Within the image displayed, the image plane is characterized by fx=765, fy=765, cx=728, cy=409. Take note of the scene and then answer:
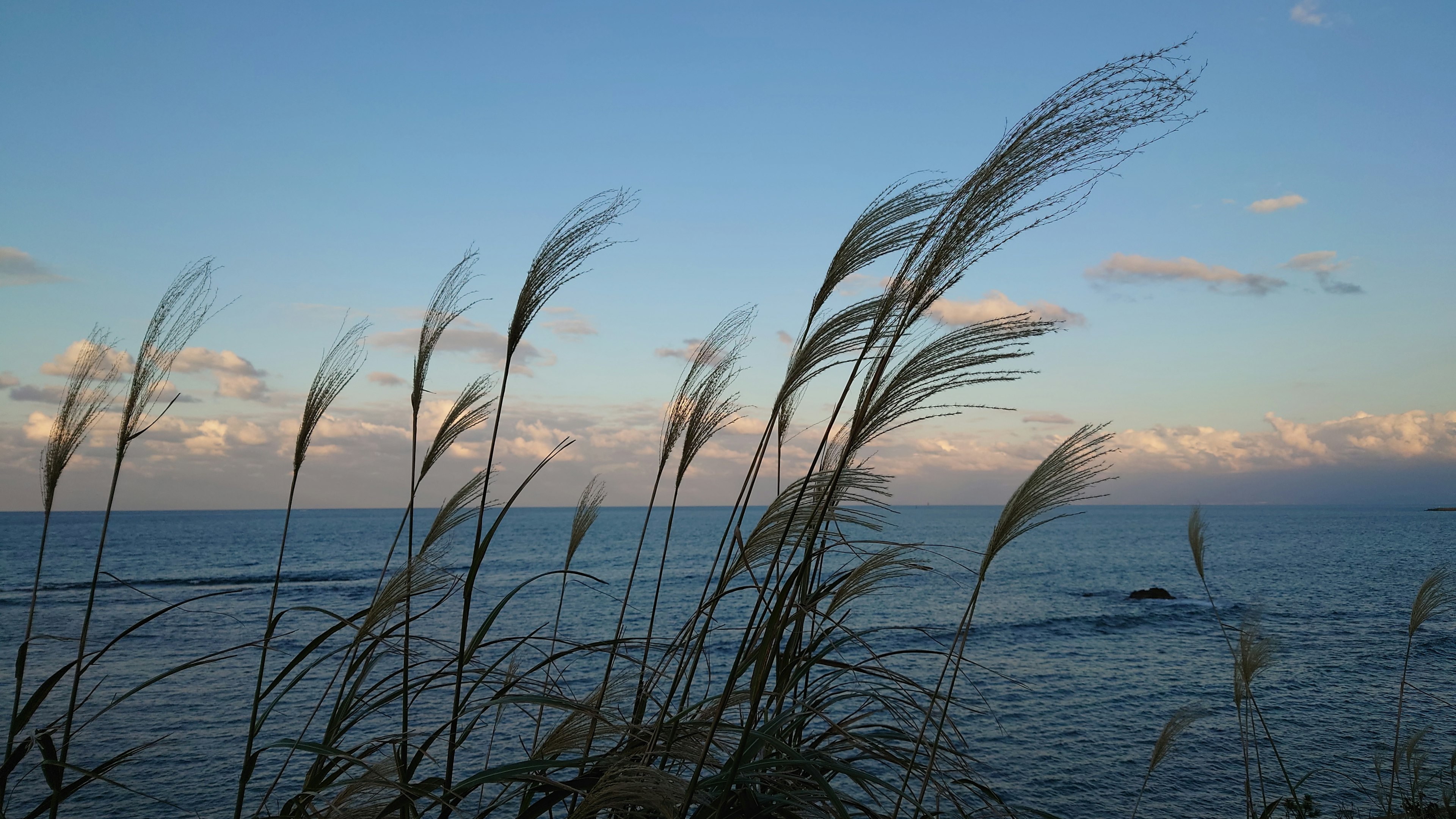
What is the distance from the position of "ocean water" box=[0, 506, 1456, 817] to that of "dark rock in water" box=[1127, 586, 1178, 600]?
131cm

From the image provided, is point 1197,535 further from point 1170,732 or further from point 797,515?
point 797,515

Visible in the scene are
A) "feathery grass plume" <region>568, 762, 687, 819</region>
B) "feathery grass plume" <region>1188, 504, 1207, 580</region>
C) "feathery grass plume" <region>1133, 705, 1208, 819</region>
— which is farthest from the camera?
"feathery grass plume" <region>1188, 504, 1207, 580</region>

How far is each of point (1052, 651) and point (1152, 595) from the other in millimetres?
17553

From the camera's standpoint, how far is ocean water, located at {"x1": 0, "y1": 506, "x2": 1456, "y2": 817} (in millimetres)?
12250

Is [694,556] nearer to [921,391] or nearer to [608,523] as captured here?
[921,391]

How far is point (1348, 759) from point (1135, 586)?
3250cm

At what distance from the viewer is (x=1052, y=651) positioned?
77.8ft

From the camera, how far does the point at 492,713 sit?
11.3 meters

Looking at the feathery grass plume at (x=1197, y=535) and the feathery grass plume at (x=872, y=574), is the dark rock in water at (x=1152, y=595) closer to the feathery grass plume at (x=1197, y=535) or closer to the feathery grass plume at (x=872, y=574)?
the feathery grass plume at (x=1197, y=535)

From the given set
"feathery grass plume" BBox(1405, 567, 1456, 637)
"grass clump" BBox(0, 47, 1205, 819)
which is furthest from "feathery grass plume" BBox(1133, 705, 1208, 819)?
"grass clump" BBox(0, 47, 1205, 819)

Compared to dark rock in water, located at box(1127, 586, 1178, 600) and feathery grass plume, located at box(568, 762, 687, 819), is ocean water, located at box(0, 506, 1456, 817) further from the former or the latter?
dark rock in water, located at box(1127, 586, 1178, 600)

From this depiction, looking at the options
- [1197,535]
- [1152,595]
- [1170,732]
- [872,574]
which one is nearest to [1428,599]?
[1197,535]

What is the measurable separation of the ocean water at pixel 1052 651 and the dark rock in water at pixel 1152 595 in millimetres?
1310

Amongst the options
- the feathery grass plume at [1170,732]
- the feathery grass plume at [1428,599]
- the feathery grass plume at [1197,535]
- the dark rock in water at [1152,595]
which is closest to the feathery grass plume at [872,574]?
the feathery grass plume at [1170,732]
